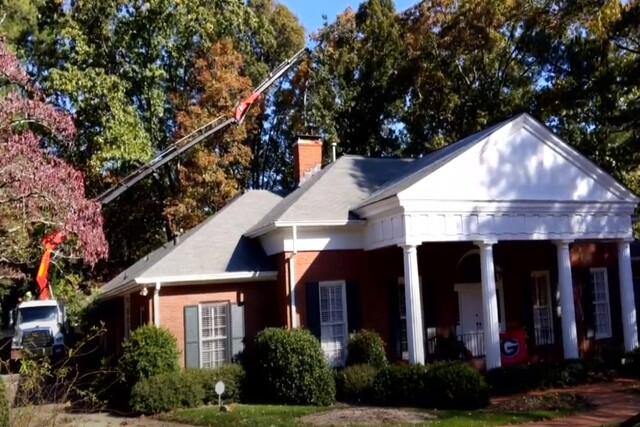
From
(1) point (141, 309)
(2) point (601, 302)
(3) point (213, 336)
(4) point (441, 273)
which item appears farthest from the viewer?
(2) point (601, 302)

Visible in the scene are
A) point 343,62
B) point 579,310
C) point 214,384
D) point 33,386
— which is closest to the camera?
point 33,386

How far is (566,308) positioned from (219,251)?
9996 mm

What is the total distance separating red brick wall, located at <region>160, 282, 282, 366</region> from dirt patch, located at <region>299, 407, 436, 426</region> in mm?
5213

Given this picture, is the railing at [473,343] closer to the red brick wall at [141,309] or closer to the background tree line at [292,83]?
the red brick wall at [141,309]

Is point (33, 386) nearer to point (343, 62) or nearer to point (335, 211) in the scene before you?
point (335, 211)

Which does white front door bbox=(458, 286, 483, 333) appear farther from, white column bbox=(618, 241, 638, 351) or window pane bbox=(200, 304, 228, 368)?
window pane bbox=(200, 304, 228, 368)

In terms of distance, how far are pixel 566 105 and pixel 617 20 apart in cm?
451

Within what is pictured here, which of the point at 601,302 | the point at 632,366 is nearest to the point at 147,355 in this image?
the point at 632,366

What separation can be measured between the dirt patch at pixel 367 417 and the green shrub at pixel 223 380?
3.70 m

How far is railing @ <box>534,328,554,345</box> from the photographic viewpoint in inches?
891

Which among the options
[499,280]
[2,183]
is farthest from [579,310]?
[2,183]

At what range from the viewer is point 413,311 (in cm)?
1805

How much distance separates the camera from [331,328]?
1992 centimetres

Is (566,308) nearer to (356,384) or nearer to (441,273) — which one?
(441,273)
